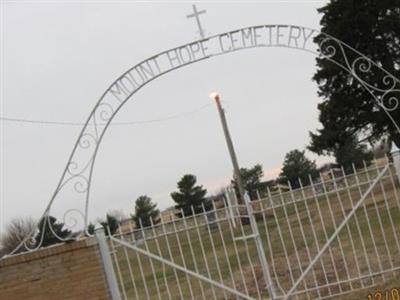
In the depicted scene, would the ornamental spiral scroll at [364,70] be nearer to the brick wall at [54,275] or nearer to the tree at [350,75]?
the tree at [350,75]

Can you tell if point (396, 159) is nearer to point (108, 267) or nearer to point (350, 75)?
point (108, 267)

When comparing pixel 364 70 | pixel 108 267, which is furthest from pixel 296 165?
pixel 108 267

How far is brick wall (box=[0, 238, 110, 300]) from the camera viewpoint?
7805mm

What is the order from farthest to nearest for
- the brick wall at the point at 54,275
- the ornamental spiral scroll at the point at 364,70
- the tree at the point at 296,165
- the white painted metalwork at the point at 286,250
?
the tree at the point at 296,165 < the ornamental spiral scroll at the point at 364,70 < the white painted metalwork at the point at 286,250 < the brick wall at the point at 54,275

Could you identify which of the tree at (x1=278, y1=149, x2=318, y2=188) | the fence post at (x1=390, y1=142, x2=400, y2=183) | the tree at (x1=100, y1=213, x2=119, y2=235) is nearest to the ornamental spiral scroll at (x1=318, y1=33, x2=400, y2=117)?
the fence post at (x1=390, y1=142, x2=400, y2=183)

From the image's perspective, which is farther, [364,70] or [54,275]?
[364,70]

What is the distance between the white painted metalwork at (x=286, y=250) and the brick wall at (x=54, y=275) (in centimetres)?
44

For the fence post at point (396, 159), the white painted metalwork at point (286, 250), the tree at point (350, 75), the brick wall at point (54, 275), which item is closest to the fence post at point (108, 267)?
the brick wall at point (54, 275)

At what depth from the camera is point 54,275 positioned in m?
7.81

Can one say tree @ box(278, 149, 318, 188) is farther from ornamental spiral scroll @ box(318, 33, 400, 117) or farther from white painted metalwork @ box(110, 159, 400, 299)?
white painted metalwork @ box(110, 159, 400, 299)

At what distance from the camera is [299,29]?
367 inches

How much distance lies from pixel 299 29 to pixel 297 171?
39.1 m

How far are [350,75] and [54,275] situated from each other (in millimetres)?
22270

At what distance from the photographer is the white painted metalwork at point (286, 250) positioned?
8.48 metres
